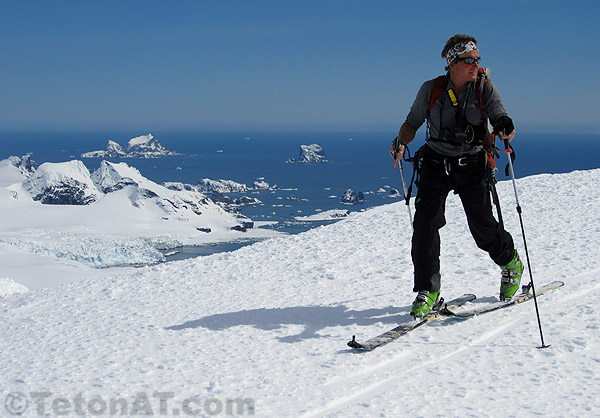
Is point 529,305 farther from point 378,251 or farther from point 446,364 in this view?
point 378,251

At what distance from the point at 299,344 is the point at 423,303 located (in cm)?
103

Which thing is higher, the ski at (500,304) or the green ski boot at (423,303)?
the green ski boot at (423,303)

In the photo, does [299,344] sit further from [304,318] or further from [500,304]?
[500,304]

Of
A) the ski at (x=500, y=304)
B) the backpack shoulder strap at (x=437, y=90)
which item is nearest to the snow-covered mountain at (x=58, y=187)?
the ski at (x=500, y=304)

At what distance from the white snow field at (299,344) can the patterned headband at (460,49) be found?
2037mm

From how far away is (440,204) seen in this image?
4188 mm

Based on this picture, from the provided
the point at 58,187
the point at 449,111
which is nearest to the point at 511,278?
the point at 449,111

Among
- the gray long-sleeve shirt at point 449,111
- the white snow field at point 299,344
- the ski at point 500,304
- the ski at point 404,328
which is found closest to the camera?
the white snow field at point 299,344

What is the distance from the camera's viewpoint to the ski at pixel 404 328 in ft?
12.0

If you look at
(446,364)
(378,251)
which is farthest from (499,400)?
(378,251)

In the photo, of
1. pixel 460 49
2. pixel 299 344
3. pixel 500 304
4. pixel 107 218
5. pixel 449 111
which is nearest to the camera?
pixel 299 344

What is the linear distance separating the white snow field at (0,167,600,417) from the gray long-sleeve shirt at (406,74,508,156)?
136cm

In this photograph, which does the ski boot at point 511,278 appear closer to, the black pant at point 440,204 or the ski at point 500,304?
the ski at point 500,304

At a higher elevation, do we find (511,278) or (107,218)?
(511,278)
